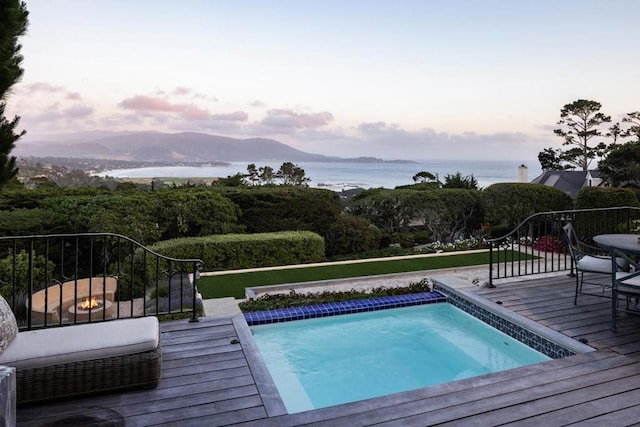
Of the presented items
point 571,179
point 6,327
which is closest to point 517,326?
point 6,327

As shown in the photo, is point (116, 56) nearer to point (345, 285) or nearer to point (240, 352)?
point (345, 285)

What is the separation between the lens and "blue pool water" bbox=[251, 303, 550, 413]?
4.03 m

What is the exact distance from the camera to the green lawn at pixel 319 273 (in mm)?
6766

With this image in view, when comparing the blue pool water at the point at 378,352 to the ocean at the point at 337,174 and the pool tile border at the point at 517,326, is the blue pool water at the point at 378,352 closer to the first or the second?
the pool tile border at the point at 517,326

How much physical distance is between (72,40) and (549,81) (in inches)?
493

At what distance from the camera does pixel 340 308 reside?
5.59 metres

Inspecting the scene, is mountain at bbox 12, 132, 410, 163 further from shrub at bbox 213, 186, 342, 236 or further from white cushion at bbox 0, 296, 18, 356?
white cushion at bbox 0, 296, 18, 356

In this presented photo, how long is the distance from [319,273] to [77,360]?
210 inches

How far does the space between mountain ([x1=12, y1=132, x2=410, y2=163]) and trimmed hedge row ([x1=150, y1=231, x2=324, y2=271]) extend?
15195 mm

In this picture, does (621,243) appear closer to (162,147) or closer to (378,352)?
(378,352)

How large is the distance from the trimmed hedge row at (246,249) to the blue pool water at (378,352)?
3826mm

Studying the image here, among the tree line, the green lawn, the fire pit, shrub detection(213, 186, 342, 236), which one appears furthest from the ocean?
the fire pit

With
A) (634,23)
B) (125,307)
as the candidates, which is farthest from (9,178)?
(634,23)

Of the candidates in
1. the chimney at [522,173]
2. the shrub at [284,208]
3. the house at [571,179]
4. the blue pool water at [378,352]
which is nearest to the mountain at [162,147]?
the chimney at [522,173]
